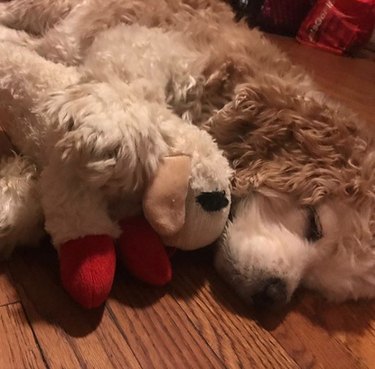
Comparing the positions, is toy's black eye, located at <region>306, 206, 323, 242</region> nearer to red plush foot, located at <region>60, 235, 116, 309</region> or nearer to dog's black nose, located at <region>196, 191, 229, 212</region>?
dog's black nose, located at <region>196, 191, 229, 212</region>

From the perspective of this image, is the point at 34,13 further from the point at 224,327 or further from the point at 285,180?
the point at 224,327

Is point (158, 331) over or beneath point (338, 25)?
over

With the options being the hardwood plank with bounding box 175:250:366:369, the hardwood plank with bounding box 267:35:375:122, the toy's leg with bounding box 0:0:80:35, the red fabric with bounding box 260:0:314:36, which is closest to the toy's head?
the hardwood plank with bounding box 175:250:366:369

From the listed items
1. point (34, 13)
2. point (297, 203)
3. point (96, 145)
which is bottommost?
point (34, 13)

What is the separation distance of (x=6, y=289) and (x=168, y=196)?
0.36m

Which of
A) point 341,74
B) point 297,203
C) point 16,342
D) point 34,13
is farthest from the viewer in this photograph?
point 341,74

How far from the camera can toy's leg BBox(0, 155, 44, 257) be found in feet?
3.74

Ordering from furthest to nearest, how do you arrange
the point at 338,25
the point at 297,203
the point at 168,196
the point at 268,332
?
1. the point at 338,25
2. the point at 297,203
3. the point at 268,332
4. the point at 168,196

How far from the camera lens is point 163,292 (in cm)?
125

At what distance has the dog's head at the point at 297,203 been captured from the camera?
4.26 ft

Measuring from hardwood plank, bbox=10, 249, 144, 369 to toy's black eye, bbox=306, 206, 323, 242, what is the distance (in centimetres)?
49

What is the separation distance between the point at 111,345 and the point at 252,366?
280 mm

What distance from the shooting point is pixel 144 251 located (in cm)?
118

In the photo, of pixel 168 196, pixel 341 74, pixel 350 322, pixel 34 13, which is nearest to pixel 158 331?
pixel 168 196
